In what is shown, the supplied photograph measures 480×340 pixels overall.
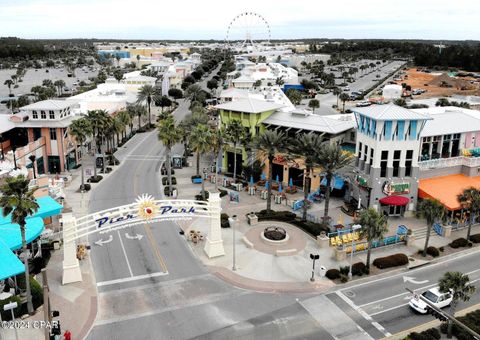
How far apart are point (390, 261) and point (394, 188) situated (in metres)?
13.4

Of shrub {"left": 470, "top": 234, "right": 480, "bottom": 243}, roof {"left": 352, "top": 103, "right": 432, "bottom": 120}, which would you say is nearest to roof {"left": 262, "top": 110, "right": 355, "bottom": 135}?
roof {"left": 352, "top": 103, "right": 432, "bottom": 120}

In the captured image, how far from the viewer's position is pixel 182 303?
34938 mm

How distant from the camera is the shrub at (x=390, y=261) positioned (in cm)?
4106

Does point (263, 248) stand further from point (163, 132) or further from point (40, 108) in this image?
point (40, 108)

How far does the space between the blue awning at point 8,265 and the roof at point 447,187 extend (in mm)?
41629

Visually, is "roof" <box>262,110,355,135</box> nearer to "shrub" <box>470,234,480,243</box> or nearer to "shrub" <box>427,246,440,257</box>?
"shrub" <box>470,234,480,243</box>

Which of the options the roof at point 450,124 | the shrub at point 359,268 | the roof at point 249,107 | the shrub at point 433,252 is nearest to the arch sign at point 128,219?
the shrub at point 359,268

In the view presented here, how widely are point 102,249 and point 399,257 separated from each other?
2779 cm

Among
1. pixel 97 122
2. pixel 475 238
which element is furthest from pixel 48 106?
pixel 475 238

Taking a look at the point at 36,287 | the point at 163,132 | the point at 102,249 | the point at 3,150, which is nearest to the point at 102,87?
the point at 3,150

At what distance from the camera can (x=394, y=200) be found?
170ft

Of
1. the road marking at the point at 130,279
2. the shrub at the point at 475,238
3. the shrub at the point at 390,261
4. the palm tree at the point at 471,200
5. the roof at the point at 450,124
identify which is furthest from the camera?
the roof at the point at 450,124

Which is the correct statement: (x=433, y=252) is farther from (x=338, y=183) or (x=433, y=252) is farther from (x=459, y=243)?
(x=338, y=183)

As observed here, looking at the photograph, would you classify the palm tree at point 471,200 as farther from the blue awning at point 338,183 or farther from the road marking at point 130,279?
the road marking at point 130,279
